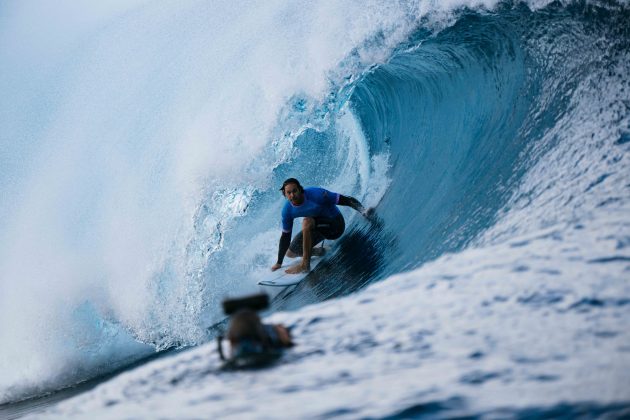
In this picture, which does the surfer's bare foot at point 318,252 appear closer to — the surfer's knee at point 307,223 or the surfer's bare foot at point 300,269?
the surfer's bare foot at point 300,269

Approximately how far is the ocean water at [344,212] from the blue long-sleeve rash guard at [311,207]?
58 centimetres

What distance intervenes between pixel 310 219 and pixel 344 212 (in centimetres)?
174

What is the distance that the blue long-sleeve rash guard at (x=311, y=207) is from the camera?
6.05 m

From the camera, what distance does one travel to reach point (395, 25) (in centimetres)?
781

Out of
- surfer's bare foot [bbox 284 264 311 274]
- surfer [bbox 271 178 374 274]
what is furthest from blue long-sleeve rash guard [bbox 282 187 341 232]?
surfer's bare foot [bbox 284 264 311 274]

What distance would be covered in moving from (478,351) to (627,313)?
66 cm

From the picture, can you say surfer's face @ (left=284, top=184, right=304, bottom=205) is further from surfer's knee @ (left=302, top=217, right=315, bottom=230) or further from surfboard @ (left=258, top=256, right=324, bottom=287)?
surfboard @ (left=258, top=256, right=324, bottom=287)

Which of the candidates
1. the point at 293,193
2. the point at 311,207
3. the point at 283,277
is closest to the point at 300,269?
the point at 283,277

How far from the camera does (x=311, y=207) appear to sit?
6.12 metres

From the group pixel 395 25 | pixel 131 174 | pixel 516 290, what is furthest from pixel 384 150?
pixel 516 290

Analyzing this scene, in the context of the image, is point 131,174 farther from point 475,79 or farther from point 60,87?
point 475,79

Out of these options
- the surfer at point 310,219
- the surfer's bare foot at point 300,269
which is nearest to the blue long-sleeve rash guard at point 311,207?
the surfer at point 310,219

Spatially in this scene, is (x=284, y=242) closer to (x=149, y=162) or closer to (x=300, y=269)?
(x=300, y=269)

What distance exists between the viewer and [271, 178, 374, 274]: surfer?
6.04 meters
